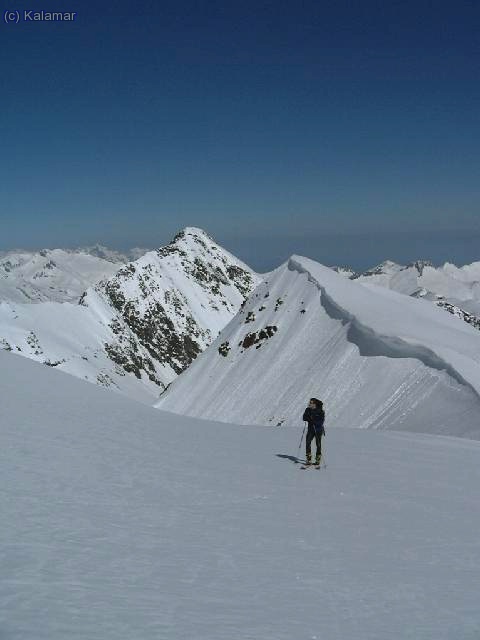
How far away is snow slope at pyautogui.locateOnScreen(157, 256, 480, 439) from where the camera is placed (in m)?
35.1

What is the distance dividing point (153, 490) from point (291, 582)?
5.00 metres

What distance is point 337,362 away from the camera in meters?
49.1

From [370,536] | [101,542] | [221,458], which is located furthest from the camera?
[221,458]

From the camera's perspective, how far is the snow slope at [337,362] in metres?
35.1

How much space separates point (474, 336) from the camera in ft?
179

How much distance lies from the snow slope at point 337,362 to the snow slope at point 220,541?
16.7 m

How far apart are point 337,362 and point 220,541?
40722mm

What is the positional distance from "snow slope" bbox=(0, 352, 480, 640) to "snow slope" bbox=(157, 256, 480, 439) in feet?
54.8

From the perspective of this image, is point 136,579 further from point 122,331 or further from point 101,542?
point 122,331

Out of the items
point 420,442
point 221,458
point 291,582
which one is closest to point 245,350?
point 420,442

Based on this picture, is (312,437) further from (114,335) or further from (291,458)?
(114,335)

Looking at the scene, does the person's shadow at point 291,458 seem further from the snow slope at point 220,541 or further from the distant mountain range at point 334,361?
the distant mountain range at point 334,361

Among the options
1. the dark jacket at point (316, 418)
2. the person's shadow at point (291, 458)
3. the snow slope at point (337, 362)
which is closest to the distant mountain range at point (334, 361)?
the snow slope at point (337, 362)

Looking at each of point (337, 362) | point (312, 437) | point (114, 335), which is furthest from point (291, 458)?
point (114, 335)
